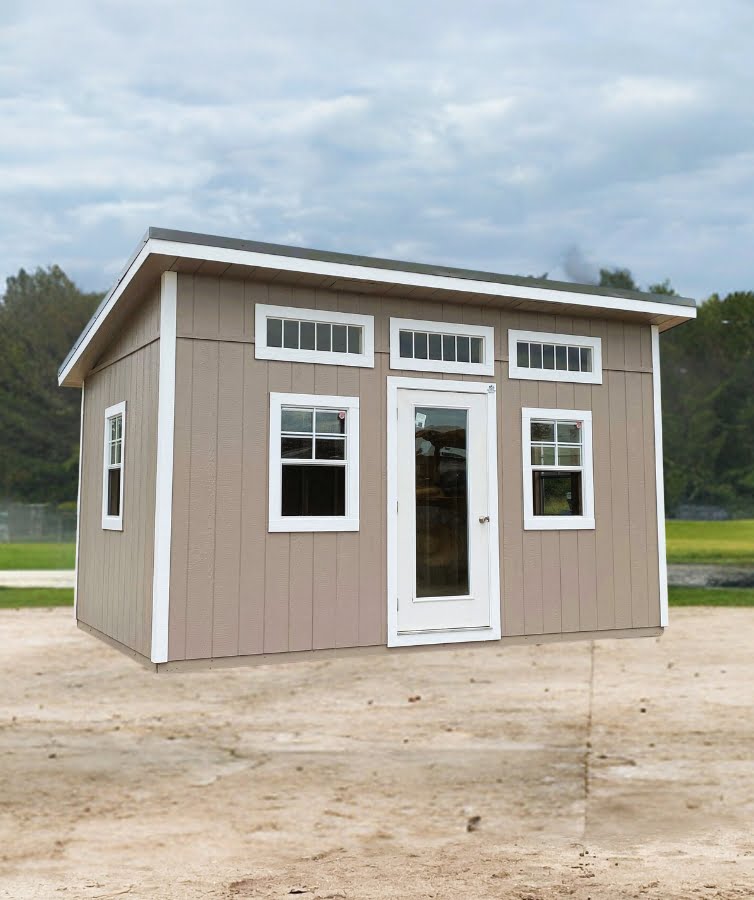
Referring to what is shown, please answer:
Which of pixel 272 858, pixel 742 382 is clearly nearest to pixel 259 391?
pixel 272 858

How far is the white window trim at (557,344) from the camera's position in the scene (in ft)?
25.8

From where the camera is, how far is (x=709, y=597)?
20797mm

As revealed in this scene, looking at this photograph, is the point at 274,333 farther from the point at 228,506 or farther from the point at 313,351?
the point at 228,506

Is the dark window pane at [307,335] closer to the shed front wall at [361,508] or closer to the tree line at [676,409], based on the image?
the shed front wall at [361,508]

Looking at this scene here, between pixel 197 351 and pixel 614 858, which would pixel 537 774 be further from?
pixel 197 351

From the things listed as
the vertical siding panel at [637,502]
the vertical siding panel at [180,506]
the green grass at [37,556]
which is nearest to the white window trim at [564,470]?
the vertical siding panel at [637,502]

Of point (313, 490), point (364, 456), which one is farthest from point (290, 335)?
point (313, 490)

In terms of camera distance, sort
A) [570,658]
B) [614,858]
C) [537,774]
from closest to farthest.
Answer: [614,858], [537,774], [570,658]

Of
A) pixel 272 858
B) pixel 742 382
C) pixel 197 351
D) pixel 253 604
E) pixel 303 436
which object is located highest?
pixel 742 382

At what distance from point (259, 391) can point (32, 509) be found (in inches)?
938

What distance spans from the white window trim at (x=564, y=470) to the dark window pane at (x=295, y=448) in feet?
6.35

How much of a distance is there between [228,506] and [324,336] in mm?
1522

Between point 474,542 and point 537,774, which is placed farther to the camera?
point 537,774

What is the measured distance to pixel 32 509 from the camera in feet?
93.5
